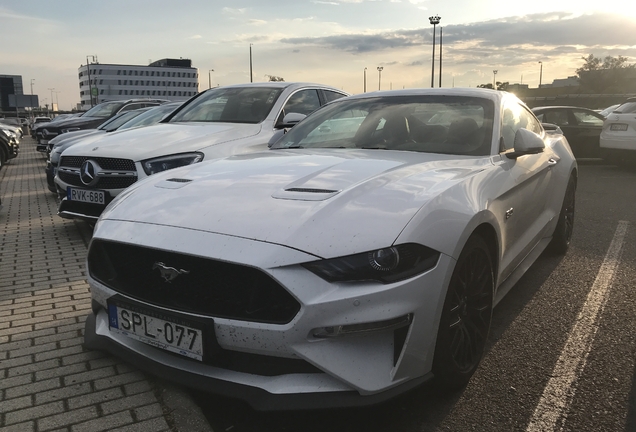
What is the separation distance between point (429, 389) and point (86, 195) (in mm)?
4119

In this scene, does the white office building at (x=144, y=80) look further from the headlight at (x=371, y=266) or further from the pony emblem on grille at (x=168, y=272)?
the headlight at (x=371, y=266)

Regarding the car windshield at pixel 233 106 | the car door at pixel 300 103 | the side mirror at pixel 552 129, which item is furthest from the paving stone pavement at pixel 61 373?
the side mirror at pixel 552 129

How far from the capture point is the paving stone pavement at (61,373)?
2.46 meters

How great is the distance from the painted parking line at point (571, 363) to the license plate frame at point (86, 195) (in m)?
4.20

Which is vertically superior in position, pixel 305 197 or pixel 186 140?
pixel 186 140

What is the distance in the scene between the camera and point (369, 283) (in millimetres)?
2188

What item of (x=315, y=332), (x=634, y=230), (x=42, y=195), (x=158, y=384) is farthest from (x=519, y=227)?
(x=42, y=195)

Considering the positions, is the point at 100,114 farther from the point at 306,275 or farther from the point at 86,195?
the point at 306,275

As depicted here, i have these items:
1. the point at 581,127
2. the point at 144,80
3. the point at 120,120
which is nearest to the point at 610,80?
the point at 581,127

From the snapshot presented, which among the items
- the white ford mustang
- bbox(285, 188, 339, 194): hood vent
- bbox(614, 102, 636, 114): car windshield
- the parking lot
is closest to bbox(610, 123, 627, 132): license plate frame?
bbox(614, 102, 636, 114): car windshield

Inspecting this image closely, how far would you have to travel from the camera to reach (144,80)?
464ft

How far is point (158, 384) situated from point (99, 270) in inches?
25.0

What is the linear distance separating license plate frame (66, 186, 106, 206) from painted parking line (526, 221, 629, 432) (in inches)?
166

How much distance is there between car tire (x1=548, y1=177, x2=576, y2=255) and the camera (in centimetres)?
506
